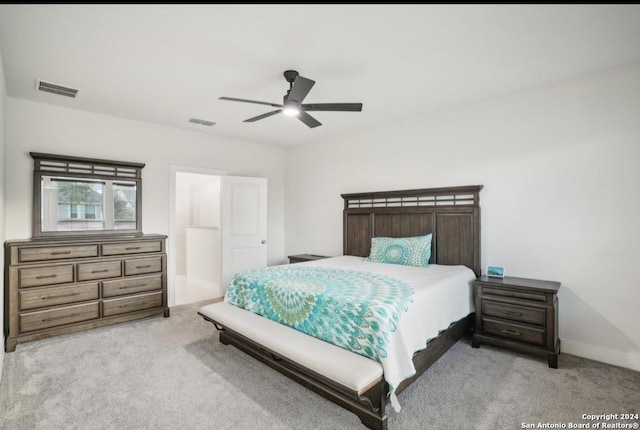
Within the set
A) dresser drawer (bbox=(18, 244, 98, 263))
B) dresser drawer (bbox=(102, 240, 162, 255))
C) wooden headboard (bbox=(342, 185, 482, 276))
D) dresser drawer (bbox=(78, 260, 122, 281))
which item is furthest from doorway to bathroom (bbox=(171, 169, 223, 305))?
wooden headboard (bbox=(342, 185, 482, 276))

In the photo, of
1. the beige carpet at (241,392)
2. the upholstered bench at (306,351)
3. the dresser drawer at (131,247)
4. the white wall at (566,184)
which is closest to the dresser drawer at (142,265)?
the dresser drawer at (131,247)

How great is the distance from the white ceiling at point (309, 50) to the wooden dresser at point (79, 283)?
5.66ft

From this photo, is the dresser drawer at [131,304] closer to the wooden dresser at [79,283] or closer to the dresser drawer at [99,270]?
the wooden dresser at [79,283]

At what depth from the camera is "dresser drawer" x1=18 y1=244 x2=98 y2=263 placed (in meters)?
3.29

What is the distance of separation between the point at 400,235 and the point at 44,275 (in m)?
4.20

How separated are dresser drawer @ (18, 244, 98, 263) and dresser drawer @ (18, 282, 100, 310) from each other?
1.09 feet

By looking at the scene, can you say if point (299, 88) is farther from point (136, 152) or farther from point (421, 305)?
point (136, 152)

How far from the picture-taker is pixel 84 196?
4070mm

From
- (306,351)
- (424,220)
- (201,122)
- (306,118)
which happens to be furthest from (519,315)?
(201,122)

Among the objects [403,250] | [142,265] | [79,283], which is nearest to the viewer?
[79,283]

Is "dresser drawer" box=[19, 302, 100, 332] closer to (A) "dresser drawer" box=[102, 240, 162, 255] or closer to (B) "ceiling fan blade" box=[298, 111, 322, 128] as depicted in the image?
(A) "dresser drawer" box=[102, 240, 162, 255]

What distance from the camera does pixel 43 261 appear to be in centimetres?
339

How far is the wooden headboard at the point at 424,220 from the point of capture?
12.3 ft

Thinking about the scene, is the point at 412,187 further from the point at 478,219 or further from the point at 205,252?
the point at 205,252
